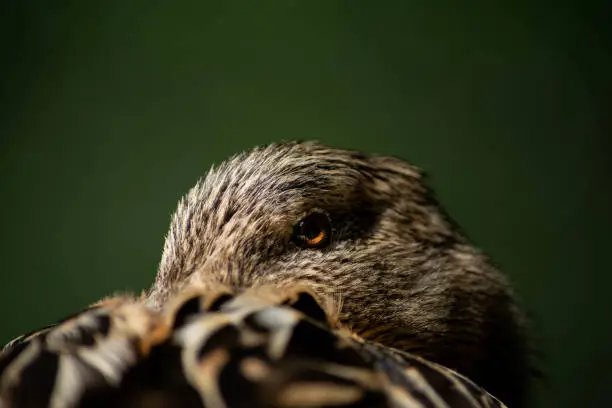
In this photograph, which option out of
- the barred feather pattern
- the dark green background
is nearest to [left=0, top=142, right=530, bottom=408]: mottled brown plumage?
the barred feather pattern

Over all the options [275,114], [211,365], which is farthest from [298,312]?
[275,114]

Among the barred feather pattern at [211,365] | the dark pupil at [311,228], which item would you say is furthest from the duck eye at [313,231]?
the barred feather pattern at [211,365]

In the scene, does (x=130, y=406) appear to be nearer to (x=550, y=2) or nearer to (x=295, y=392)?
(x=295, y=392)

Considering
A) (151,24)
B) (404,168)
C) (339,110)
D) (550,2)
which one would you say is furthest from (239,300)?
(550,2)

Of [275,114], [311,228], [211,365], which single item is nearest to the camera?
[211,365]

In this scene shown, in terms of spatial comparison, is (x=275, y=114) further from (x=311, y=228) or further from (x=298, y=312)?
(x=298, y=312)
